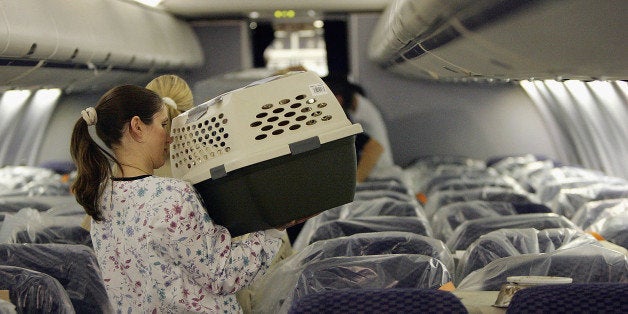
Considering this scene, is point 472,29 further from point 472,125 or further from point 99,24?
point 472,125

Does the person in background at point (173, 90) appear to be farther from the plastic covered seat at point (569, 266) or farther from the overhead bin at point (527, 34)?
the plastic covered seat at point (569, 266)

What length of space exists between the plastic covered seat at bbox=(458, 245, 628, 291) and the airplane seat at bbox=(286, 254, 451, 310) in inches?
9.7

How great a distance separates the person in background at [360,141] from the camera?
851 centimetres

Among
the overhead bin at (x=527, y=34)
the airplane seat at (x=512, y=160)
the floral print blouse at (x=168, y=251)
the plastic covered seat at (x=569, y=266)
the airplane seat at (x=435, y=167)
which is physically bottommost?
the airplane seat at (x=512, y=160)

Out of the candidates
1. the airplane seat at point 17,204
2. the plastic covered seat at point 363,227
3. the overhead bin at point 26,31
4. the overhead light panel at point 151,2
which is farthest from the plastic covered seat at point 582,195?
the overhead light panel at point 151,2

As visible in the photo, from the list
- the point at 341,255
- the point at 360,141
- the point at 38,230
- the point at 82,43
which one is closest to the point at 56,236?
the point at 38,230

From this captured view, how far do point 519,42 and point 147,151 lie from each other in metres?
1.35

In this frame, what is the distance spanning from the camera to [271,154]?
335cm

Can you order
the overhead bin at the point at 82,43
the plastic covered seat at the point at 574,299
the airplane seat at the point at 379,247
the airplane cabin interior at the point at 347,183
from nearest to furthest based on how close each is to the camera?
the plastic covered seat at the point at 574,299 < the airplane cabin interior at the point at 347,183 < the airplane seat at the point at 379,247 < the overhead bin at the point at 82,43

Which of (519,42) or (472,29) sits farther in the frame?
(472,29)

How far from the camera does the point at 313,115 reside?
3.45m

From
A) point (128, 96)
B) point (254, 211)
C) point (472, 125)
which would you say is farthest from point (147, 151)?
point (472, 125)

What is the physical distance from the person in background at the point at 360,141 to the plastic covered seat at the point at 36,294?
14.9ft

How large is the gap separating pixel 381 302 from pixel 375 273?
4.01ft
